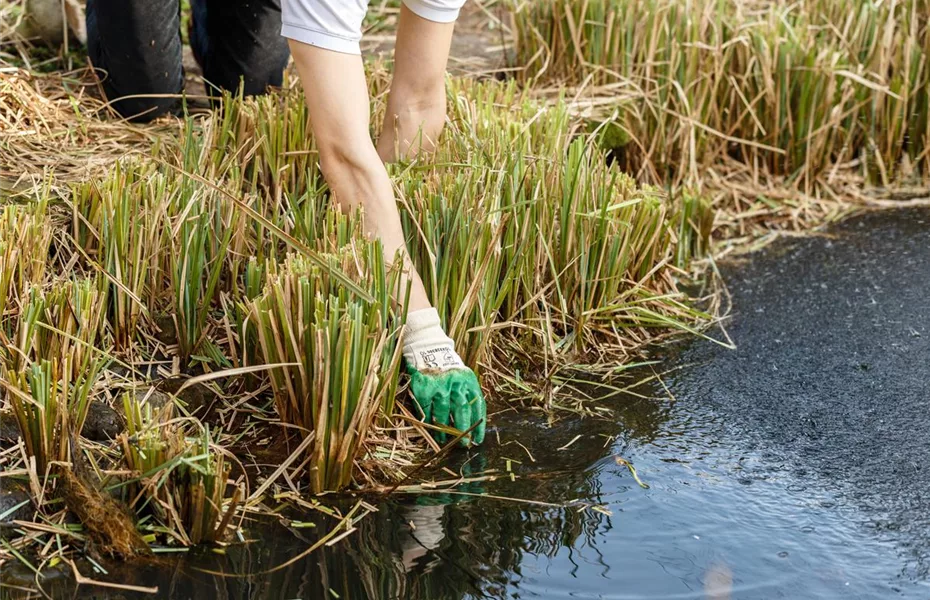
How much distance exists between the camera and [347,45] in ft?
7.16

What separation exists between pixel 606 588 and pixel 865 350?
3.85 ft

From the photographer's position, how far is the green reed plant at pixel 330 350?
1917 mm

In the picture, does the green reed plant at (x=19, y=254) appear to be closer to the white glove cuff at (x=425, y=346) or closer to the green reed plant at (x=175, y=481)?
the green reed plant at (x=175, y=481)

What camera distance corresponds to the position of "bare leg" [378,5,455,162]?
8.18 feet

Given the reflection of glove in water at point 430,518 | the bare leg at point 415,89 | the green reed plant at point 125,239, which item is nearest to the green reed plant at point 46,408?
the green reed plant at point 125,239

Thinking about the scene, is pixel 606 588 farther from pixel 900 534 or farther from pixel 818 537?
pixel 900 534

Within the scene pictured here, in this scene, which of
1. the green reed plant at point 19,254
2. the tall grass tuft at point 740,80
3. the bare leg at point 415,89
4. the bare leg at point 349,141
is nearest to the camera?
the green reed plant at point 19,254

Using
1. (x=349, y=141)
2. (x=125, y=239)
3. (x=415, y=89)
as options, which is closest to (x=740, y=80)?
(x=415, y=89)

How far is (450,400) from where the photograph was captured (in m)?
2.18

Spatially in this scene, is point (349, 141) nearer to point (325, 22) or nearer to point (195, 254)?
point (325, 22)

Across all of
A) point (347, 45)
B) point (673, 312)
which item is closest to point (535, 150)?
point (673, 312)

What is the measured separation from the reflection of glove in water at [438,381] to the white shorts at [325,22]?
59cm

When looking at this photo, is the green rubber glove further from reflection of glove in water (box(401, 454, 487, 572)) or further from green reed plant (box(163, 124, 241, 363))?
green reed plant (box(163, 124, 241, 363))

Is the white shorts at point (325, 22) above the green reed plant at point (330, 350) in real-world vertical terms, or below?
above
